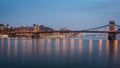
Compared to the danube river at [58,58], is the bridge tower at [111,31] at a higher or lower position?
higher

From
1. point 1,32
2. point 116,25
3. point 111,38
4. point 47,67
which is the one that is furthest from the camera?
point 1,32

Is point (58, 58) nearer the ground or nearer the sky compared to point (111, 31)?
nearer the ground

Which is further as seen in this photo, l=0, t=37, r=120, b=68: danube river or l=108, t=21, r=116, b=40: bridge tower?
l=108, t=21, r=116, b=40: bridge tower

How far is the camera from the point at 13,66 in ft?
38.3

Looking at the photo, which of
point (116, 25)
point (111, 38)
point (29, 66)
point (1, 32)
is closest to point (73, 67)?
point (29, 66)

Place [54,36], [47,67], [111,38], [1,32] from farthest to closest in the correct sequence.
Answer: [54,36] → [1,32] → [111,38] → [47,67]

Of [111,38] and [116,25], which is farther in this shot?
[116,25]

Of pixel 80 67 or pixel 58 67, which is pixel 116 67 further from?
pixel 58 67

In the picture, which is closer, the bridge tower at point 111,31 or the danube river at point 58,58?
the danube river at point 58,58

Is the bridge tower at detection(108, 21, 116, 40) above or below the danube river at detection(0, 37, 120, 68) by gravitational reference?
→ above

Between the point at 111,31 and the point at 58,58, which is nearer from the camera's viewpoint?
the point at 58,58

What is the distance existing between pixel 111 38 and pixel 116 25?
18.8 feet

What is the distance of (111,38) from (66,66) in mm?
44736

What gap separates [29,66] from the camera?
11617mm
